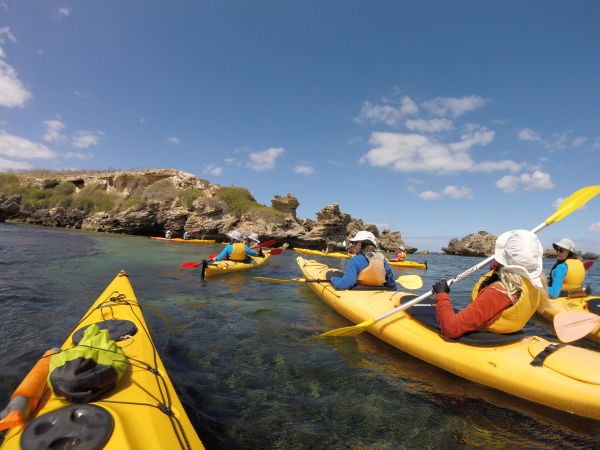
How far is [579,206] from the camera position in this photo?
17.2 ft

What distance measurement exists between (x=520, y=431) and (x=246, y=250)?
9.32m

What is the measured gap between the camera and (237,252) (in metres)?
10.5

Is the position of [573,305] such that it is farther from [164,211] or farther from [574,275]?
[164,211]

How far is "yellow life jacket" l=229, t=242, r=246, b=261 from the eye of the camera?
1042 centimetres

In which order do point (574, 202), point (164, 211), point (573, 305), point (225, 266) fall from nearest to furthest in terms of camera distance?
1. point (574, 202)
2. point (573, 305)
3. point (225, 266)
4. point (164, 211)

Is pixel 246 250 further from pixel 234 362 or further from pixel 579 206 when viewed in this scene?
pixel 579 206

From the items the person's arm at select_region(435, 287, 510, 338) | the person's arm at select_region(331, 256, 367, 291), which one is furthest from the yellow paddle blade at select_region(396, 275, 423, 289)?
the person's arm at select_region(435, 287, 510, 338)

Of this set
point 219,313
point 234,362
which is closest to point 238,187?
point 219,313

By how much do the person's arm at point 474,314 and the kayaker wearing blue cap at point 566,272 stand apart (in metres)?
3.54

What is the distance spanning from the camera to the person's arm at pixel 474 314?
3.23 metres

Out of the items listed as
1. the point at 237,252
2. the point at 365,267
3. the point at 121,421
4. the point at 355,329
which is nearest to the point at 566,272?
the point at 365,267

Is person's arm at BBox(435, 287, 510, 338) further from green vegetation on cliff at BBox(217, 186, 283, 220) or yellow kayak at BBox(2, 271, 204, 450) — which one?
green vegetation on cliff at BBox(217, 186, 283, 220)

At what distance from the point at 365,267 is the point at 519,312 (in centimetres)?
266

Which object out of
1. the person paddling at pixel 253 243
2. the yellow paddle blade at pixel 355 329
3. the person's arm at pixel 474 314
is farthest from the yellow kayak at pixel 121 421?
the person paddling at pixel 253 243
